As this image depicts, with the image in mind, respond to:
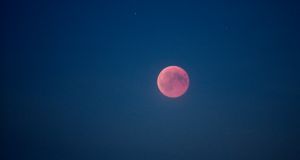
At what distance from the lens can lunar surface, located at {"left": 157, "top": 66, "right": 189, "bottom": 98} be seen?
22.2 ft

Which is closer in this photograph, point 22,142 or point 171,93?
point 22,142

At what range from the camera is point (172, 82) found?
7.02 meters

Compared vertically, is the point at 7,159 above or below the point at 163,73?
below

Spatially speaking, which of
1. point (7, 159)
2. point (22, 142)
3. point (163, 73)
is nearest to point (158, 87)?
point (163, 73)

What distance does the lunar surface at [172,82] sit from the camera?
6.77m

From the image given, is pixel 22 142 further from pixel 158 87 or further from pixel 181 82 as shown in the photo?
pixel 181 82

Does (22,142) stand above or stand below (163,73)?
below

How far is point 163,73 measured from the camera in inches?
266

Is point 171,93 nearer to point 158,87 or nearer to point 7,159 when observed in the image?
point 158,87

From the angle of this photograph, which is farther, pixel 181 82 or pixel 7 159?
pixel 181 82

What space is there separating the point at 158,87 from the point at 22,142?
3.31 m

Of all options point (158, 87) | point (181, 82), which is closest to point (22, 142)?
point (158, 87)

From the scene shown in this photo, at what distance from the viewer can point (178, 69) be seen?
6770 mm

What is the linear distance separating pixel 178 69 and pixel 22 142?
3.89 m
